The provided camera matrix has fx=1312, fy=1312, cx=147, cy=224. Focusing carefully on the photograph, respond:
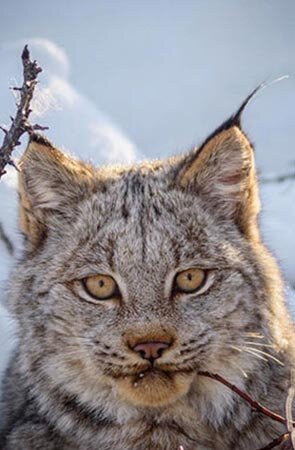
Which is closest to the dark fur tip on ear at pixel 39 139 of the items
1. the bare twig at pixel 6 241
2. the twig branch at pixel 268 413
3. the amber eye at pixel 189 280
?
the amber eye at pixel 189 280

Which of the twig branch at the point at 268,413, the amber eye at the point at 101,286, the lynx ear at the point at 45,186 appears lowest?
the twig branch at the point at 268,413

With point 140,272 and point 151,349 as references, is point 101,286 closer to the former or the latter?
Result: point 140,272

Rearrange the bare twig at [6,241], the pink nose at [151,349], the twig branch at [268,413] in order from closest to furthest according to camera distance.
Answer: the twig branch at [268,413] → the pink nose at [151,349] → the bare twig at [6,241]

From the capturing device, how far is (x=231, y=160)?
4.79 metres

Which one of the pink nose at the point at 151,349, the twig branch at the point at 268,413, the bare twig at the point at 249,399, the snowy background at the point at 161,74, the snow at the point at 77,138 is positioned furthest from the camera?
the snowy background at the point at 161,74

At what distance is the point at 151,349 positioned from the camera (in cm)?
434

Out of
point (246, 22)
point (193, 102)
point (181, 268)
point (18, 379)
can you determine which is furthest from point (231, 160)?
point (246, 22)

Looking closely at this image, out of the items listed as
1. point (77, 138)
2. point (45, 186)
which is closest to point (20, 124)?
point (45, 186)

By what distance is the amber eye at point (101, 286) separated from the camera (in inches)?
179

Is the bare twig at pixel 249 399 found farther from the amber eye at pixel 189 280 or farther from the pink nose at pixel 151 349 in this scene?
the amber eye at pixel 189 280

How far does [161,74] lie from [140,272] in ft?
12.8

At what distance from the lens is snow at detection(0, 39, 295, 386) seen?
6.64 m

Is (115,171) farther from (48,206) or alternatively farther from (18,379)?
(18,379)

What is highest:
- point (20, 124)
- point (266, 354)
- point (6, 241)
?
point (6, 241)
